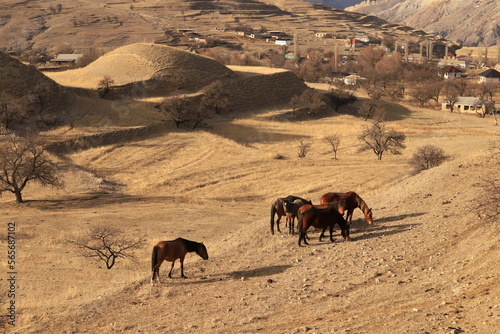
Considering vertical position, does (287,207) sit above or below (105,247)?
above

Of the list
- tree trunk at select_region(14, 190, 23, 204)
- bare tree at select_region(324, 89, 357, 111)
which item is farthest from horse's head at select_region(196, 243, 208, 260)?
bare tree at select_region(324, 89, 357, 111)

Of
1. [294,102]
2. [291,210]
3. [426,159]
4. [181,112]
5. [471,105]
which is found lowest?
[471,105]

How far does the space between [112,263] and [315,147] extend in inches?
1717

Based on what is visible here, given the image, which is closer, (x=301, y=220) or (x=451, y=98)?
(x=301, y=220)

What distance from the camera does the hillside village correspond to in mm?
14789

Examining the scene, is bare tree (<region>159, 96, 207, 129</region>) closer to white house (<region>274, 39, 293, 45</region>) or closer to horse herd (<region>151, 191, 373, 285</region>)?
horse herd (<region>151, 191, 373, 285</region>)

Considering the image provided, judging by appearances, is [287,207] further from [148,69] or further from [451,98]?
[451,98]

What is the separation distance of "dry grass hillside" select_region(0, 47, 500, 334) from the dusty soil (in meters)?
0.06

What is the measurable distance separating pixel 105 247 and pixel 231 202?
1626 centimetres

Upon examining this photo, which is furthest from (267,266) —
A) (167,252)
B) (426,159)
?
(426,159)

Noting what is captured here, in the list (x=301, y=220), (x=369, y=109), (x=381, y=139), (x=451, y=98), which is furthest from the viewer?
(x=451, y=98)

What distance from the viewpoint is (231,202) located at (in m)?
39.4

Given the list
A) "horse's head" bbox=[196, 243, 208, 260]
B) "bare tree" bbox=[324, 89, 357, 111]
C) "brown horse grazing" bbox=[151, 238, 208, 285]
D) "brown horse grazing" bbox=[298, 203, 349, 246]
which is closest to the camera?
"brown horse grazing" bbox=[151, 238, 208, 285]

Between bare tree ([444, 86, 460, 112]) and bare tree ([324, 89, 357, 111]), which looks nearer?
A: bare tree ([324, 89, 357, 111])
